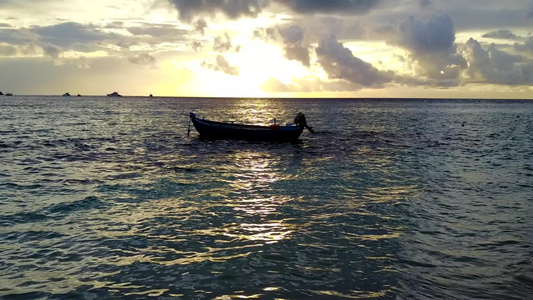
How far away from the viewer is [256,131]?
119ft

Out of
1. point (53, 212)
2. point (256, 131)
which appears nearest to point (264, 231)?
point (53, 212)

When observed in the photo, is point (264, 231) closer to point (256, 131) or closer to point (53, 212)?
point (53, 212)

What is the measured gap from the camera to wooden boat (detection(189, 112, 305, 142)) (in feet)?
118

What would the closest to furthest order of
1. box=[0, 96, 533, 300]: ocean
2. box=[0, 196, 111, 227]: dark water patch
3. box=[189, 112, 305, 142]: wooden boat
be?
box=[0, 96, 533, 300]: ocean, box=[0, 196, 111, 227]: dark water patch, box=[189, 112, 305, 142]: wooden boat

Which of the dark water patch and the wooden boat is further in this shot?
the wooden boat

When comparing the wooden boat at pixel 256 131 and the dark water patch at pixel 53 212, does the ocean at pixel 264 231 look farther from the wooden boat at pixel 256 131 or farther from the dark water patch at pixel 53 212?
the wooden boat at pixel 256 131

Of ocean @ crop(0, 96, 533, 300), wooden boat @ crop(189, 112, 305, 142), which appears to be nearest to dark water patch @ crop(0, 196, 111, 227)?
ocean @ crop(0, 96, 533, 300)

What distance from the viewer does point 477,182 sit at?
18359mm

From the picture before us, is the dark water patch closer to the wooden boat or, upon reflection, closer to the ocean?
the ocean

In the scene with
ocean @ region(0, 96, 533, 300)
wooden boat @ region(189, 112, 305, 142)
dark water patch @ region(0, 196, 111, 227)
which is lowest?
ocean @ region(0, 96, 533, 300)

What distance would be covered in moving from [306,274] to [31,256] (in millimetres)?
6361

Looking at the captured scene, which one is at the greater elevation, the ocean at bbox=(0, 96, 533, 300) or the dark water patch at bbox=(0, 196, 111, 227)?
the dark water patch at bbox=(0, 196, 111, 227)

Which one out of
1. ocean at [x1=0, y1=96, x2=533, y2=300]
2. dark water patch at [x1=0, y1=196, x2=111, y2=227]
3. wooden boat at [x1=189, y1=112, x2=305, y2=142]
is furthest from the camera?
wooden boat at [x1=189, y1=112, x2=305, y2=142]

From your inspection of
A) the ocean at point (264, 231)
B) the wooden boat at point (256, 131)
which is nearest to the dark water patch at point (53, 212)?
the ocean at point (264, 231)
